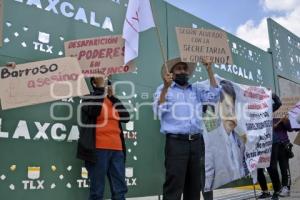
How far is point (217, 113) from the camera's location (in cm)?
548

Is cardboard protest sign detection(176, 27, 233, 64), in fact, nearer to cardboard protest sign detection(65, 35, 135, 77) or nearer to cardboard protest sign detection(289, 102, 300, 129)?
cardboard protest sign detection(65, 35, 135, 77)

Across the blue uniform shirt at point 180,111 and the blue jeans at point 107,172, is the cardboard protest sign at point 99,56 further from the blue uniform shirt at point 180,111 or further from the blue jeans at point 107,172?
the blue jeans at point 107,172

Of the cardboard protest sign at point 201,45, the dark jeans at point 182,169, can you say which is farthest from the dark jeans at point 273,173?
the dark jeans at point 182,169

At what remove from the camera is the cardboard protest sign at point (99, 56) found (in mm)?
3807

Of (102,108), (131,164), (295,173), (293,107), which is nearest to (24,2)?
(102,108)

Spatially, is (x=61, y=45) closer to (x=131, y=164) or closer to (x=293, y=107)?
(x=131, y=164)

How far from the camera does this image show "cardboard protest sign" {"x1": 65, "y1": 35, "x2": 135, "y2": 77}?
381cm

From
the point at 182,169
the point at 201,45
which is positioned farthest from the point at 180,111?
the point at 201,45

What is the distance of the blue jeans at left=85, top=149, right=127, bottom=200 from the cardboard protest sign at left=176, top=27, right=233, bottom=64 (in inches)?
46.1

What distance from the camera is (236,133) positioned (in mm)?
5766

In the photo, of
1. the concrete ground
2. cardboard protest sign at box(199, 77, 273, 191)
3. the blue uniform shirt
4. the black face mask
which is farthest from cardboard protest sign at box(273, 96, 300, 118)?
the black face mask

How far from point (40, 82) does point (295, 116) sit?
450 centimetres

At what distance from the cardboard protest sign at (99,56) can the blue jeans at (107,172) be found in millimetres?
770

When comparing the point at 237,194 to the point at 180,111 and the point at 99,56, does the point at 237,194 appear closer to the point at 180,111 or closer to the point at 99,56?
the point at 180,111
